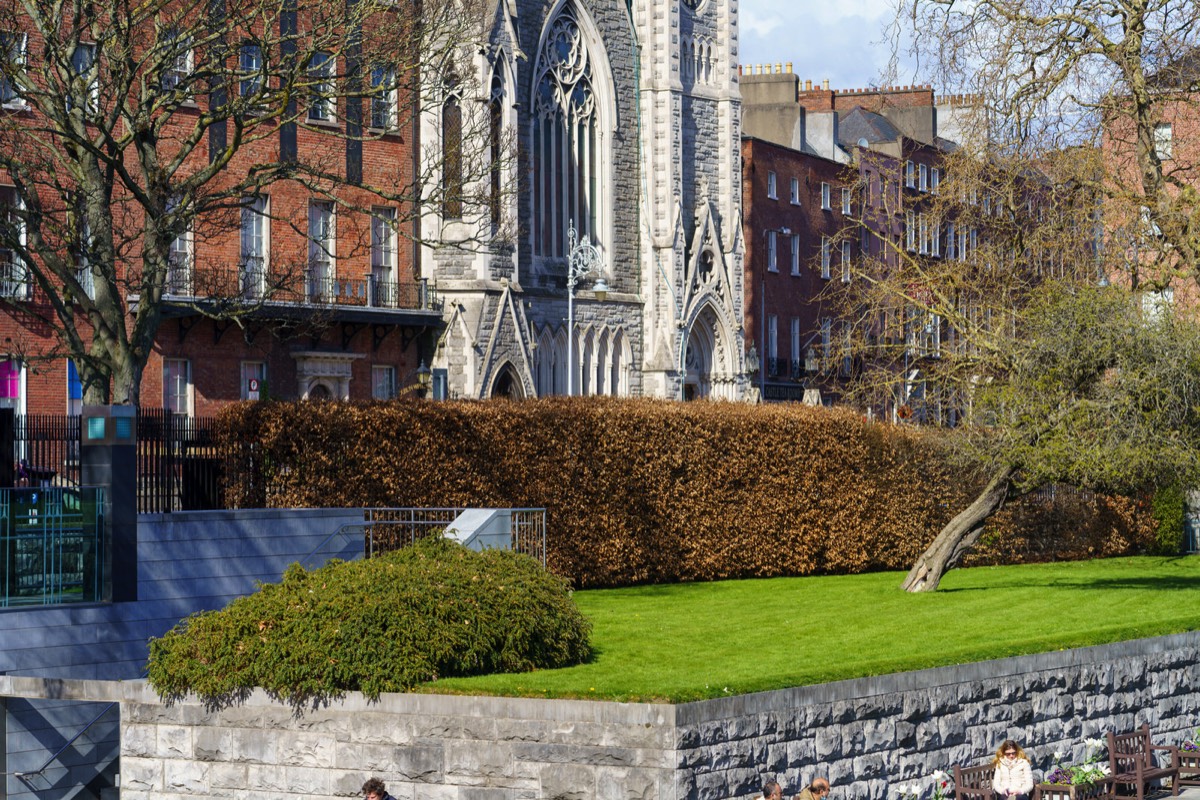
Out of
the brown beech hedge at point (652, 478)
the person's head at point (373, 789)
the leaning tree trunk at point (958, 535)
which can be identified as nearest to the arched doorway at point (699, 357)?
the brown beech hedge at point (652, 478)

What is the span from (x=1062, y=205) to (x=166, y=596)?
16.2 metres

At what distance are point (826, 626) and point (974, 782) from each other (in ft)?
17.1

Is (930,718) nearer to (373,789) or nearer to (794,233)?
(373,789)

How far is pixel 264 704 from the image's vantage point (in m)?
17.1

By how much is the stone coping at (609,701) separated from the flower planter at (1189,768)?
2977 mm

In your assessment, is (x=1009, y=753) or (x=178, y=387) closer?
(x=1009, y=753)

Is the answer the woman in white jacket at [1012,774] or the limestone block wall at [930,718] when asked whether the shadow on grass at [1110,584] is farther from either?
the woman in white jacket at [1012,774]

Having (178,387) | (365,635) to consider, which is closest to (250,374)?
(178,387)

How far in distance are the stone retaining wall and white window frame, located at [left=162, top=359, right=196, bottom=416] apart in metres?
20.8

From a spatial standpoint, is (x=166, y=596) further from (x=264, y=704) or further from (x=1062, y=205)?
(x=1062, y=205)

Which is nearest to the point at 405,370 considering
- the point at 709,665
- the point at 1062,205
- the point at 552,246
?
the point at 552,246

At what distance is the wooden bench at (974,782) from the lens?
18.6 metres

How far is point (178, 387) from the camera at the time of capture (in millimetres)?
39406

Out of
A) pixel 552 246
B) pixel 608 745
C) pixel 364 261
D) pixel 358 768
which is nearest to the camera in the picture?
pixel 608 745
